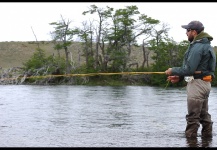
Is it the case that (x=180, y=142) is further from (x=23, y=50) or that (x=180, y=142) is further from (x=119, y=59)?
(x=23, y=50)

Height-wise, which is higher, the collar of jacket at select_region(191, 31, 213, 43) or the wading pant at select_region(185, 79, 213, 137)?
the collar of jacket at select_region(191, 31, 213, 43)

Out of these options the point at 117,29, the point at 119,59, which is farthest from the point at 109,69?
the point at 117,29

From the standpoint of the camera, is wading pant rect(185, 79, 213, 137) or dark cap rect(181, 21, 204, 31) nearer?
wading pant rect(185, 79, 213, 137)

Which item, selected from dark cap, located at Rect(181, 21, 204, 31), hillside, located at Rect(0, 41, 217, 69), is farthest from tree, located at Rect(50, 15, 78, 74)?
dark cap, located at Rect(181, 21, 204, 31)

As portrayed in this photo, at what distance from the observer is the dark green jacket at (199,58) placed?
7.06m

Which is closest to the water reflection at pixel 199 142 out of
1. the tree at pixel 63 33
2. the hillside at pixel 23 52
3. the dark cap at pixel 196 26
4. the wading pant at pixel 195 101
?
the wading pant at pixel 195 101

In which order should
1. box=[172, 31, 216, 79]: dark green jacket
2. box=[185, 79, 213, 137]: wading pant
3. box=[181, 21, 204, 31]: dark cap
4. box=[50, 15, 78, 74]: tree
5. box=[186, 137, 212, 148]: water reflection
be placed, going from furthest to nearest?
box=[50, 15, 78, 74]: tree < box=[181, 21, 204, 31]: dark cap < box=[185, 79, 213, 137]: wading pant < box=[172, 31, 216, 79]: dark green jacket < box=[186, 137, 212, 148]: water reflection

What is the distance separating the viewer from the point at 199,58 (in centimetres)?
705

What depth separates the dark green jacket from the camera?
7062 millimetres

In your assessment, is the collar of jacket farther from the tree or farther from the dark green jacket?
the tree

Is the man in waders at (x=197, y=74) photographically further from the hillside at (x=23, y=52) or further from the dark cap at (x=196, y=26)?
the hillside at (x=23, y=52)

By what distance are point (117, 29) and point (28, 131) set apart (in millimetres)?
44901

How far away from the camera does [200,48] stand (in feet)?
23.3

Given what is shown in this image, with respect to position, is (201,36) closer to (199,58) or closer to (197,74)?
(199,58)
